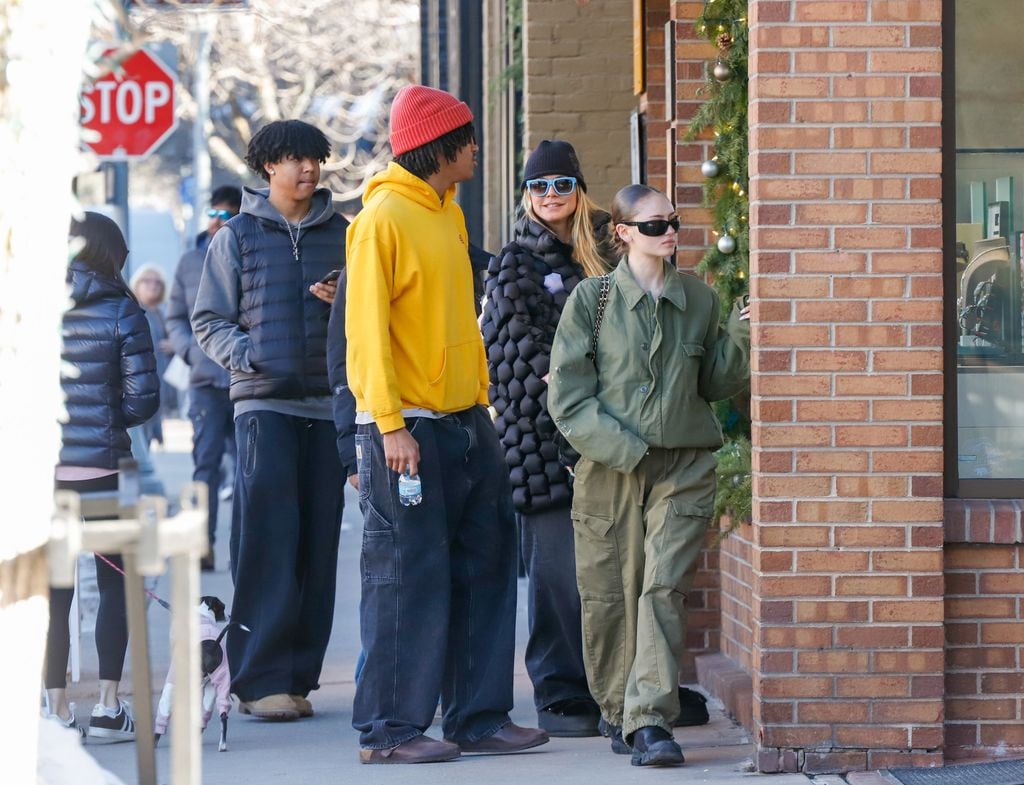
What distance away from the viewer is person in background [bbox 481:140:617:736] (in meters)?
6.20

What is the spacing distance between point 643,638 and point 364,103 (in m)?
35.7

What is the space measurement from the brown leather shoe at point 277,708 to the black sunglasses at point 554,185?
2.17 m

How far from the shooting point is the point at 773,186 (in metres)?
5.30

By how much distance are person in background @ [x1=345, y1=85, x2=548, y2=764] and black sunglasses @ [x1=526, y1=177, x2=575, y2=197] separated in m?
0.37

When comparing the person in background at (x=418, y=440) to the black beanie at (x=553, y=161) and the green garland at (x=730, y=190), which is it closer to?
the black beanie at (x=553, y=161)

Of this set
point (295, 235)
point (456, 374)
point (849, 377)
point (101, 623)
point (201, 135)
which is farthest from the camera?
point (201, 135)

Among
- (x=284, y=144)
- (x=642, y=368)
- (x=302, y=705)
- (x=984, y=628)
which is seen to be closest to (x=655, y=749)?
(x=984, y=628)

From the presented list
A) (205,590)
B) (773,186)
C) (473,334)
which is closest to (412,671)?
(473,334)

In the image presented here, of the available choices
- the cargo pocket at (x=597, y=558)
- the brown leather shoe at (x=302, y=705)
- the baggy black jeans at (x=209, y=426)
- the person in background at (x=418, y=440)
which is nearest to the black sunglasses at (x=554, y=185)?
the person in background at (x=418, y=440)

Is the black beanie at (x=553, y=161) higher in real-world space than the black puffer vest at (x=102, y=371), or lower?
higher

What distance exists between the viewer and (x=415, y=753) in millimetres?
5758

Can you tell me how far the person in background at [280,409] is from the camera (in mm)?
6668

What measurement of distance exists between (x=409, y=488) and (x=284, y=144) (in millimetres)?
1847

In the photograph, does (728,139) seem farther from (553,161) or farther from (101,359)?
(101,359)
